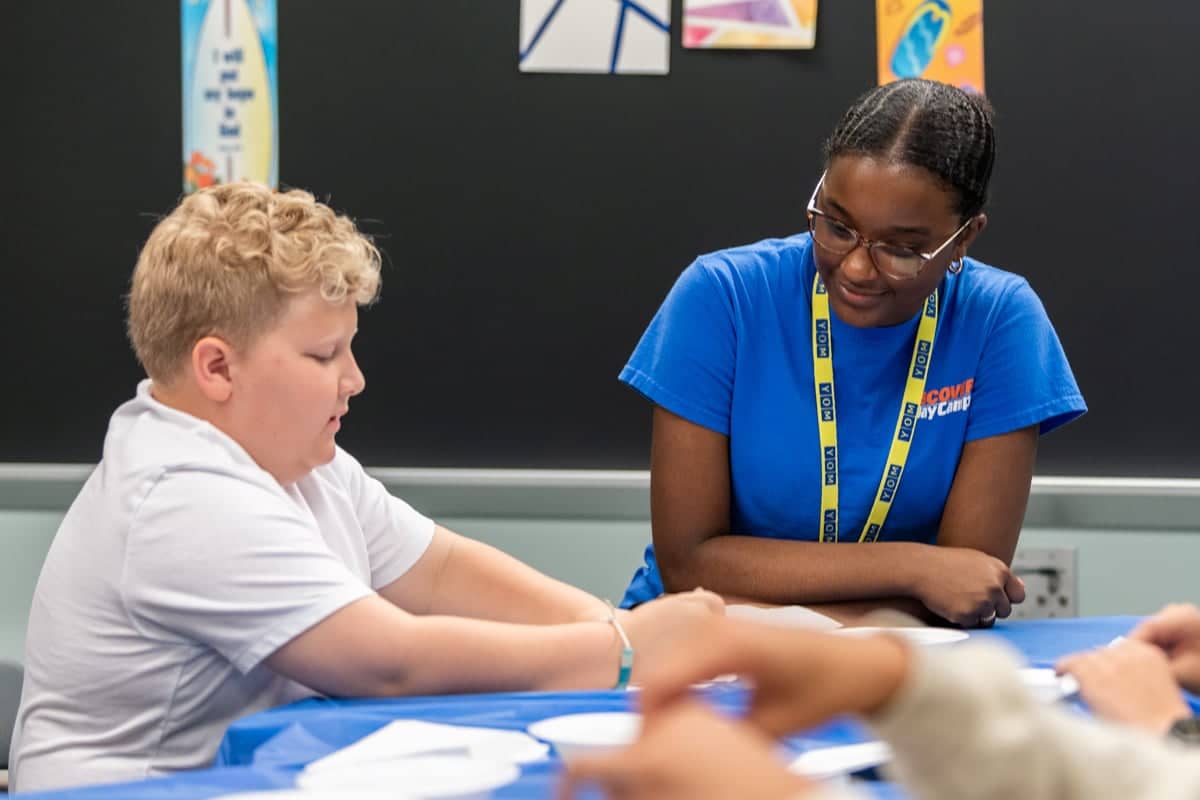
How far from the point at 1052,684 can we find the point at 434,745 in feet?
1.99

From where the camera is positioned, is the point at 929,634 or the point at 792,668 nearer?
the point at 792,668

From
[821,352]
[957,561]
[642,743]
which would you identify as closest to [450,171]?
[821,352]

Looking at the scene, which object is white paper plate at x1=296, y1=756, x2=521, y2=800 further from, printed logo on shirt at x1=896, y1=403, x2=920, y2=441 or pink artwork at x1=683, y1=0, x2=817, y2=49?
pink artwork at x1=683, y1=0, x2=817, y2=49

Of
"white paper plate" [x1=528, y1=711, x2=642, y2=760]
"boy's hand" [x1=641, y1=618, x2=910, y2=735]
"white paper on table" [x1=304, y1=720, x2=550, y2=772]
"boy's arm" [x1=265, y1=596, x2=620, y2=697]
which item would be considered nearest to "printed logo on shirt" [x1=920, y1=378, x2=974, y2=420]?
"boy's arm" [x1=265, y1=596, x2=620, y2=697]

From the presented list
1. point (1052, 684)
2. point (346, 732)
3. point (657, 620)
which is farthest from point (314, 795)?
point (1052, 684)

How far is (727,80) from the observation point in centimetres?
266

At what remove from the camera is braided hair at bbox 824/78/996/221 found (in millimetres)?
1804

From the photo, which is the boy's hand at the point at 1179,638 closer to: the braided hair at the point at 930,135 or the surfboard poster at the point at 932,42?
the braided hair at the point at 930,135

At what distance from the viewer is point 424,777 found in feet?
3.30

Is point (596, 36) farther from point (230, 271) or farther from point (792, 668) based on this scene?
point (792, 668)

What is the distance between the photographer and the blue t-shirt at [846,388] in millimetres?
→ 1950

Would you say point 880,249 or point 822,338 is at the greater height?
point 880,249

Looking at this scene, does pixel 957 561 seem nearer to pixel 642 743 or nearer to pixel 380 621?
pixel 380 621

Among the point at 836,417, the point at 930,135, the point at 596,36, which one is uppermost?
the point at 596,36
